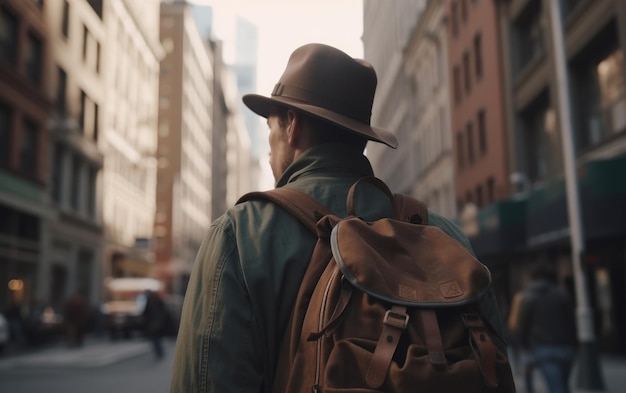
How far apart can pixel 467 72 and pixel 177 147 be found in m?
40.4

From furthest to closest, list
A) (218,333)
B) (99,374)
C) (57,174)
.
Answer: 1. (57,174)
2. (99,374)
3. (218,333)

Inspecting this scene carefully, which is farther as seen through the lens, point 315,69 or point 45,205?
point 45,205

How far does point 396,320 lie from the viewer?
1560 millimetres

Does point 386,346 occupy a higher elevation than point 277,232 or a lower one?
lower

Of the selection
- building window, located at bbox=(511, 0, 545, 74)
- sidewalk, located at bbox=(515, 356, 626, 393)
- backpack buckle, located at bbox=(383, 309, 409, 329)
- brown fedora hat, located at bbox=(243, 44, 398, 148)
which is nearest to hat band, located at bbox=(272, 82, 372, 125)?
brown fedora hat, located at bbox=(243, 44, 398, 148)

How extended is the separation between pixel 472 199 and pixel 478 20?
7.92m

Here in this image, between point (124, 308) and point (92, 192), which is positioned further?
point (92, 192)

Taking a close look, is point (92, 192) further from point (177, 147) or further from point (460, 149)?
point (177, 147)

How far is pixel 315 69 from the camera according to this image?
208 centimetres

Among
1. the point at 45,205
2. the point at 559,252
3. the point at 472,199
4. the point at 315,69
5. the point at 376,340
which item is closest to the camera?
the point at 376,340

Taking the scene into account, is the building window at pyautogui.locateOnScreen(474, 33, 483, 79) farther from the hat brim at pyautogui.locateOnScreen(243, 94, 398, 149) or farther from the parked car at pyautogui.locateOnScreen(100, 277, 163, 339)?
the hat brim at pyautogui.locateOnScreen(243, 94, 398, 149)

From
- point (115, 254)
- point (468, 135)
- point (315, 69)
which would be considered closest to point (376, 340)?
point (315, 69)

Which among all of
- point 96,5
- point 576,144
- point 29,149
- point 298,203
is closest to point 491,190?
point 576,144

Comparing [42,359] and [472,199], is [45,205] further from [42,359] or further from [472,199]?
[472,199]
